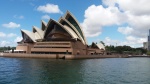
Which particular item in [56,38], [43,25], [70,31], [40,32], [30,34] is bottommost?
[56,38]

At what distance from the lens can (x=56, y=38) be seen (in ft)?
259

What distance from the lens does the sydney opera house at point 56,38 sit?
77.2 metres

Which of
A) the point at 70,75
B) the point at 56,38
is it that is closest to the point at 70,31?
the point at 56,38

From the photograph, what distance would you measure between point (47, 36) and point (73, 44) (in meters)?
12.5

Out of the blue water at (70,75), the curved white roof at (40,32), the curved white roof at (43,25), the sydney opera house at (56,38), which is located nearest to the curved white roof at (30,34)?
the sydney opera house at (56,38)

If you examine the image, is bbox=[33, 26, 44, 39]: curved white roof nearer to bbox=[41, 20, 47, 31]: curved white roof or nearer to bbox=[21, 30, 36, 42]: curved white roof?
bbox=[41, 20, 47, 31]: curved white roof

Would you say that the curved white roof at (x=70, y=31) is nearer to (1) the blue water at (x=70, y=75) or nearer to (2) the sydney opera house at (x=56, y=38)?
(2) the sydney opera house at (x=56, y=38)

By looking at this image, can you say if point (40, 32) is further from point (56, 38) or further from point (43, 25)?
point (56, 38)

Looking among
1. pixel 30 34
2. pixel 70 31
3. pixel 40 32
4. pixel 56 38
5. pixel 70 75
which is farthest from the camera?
pixel 40 32

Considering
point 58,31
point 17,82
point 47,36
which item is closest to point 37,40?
point 47,36

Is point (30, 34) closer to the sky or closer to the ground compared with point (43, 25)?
closer to the ground

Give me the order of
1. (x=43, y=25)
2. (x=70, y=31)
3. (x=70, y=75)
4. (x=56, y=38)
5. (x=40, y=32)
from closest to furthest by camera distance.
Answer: (x=70, y=75) < (x=56, y=38) < (x=70, y=31) < (x=40, y=32) < (x=43, y=25)

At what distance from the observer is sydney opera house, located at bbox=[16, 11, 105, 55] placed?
253ft

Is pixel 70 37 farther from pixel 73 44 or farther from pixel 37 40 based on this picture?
pixel 37 40
